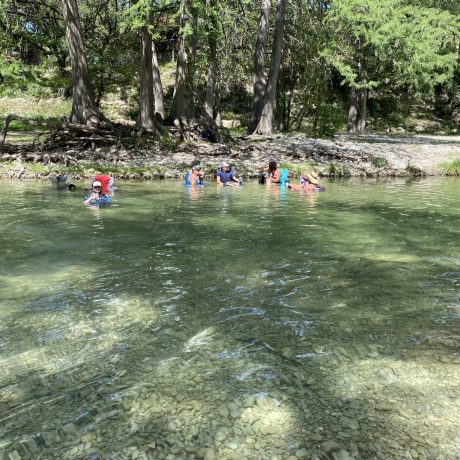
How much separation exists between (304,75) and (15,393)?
1279 inches

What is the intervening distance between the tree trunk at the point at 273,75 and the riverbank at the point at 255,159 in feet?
5.96

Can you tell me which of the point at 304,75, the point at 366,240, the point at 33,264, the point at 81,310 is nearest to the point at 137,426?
the point at 81,310

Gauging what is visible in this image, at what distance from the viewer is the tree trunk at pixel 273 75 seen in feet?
93.9

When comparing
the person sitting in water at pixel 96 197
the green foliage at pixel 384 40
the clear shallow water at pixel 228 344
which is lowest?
the clear shallow water at pixel 228 344

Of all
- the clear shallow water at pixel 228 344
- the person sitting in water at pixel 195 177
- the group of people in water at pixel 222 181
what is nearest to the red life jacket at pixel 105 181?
the group of people in water at pixel 222 181

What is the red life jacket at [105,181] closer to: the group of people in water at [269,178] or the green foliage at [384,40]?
the group of people in water at [269,178]

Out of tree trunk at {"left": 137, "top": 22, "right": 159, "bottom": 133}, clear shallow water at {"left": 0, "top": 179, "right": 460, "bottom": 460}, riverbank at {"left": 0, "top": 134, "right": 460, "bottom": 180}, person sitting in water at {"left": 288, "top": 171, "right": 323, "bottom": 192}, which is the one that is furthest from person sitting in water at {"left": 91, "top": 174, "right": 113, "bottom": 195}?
tree trunk at {"left": 137, "top": 22, "right": 159, "bottom": 133}

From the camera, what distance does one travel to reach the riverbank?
2059 centimetres

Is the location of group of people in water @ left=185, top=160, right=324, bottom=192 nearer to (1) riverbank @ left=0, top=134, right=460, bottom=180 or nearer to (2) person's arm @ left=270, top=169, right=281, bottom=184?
(2) person's arm @ left=270, top=169, right=281, bottom=184

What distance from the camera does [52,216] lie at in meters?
12.1

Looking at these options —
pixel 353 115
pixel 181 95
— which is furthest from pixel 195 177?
pixel 353 115

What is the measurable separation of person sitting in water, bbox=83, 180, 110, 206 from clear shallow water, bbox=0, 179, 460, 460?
10.6 ft

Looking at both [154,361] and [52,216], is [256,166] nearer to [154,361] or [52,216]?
[52,216]

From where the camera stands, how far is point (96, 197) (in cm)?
1372
